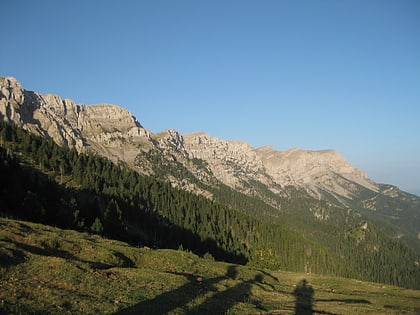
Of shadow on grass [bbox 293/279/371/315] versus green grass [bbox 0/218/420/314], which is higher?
green grass [bbox 0/218/420/314]

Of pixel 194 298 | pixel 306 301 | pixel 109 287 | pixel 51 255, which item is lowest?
pixel 306 301

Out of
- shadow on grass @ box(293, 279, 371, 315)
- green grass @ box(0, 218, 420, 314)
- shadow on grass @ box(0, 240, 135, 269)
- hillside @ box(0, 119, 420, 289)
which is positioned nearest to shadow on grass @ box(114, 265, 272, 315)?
green grass @ box(0, 218, 420, 314)

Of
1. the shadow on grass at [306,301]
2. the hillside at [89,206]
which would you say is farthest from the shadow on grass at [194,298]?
the hillside at [89,206]

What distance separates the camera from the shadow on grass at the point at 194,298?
80.9 feet

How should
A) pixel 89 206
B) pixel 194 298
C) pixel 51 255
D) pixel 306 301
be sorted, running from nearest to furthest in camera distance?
pixel 194 298 < pixel 51 255 < pixel 306 301 < pixel 89 206

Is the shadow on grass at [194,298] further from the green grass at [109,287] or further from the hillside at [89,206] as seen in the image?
the hillside at [89,206]

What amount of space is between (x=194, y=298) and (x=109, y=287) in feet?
24.2

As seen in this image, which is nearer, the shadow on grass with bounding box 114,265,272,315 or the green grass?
the green grass

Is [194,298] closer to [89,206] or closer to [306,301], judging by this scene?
[306,301]

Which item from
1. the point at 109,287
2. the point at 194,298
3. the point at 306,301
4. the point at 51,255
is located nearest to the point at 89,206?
the point at 51,255

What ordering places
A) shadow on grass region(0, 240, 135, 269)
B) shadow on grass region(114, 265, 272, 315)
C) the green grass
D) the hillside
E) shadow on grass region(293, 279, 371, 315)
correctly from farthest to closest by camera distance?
the hillside, shadow on grass region(293, 279, 371, 315), shadow on grass region(0, 240, 135, 269), shadow on grass region(114, 265, 272, 315), the green grass

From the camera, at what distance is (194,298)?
99.8 ft

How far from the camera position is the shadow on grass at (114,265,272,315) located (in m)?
24.7

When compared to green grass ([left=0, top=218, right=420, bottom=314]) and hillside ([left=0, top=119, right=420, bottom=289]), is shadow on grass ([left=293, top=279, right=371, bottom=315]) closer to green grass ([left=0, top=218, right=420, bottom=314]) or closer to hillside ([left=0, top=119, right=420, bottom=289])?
green grass ([left=0, top=218, right=420, bottom=314])
